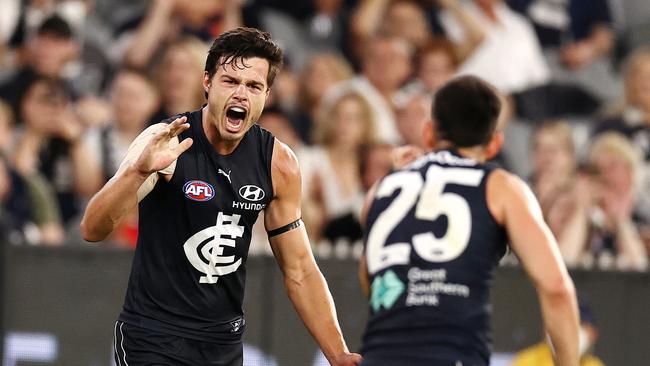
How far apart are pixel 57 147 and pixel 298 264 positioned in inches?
182

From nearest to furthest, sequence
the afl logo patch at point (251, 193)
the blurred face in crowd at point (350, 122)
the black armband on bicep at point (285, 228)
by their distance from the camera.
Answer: the afl logo patch at point (251, 193), the black armband on bicep at point (285, 228), the blurred face in crowd at point (350, 122)

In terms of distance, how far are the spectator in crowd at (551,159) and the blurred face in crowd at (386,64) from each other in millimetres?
1352

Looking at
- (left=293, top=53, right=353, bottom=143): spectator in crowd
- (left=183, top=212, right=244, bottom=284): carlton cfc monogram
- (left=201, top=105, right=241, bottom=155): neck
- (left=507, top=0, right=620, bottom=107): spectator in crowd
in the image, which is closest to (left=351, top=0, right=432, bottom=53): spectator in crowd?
(left=293, top=53, right=353, bottom=143): spectator in crowd

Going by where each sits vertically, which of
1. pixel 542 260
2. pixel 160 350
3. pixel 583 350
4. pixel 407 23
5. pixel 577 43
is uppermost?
pixel 407 23

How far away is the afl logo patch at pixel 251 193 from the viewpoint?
5.43 m

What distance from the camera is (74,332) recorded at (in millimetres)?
9633

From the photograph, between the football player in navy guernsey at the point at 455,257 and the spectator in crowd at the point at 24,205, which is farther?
the spectator in crowd at the point at 24,205

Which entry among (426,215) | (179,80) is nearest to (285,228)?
(426,215)

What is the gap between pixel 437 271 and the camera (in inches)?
182

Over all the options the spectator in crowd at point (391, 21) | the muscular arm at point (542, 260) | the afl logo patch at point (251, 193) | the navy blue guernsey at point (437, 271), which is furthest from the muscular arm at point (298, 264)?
the spectator in crowd at point (391, 21)

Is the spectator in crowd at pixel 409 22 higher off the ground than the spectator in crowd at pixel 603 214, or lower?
higher

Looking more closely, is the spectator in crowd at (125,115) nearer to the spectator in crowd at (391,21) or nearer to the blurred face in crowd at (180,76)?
the blurred face in crowd at (180,76)

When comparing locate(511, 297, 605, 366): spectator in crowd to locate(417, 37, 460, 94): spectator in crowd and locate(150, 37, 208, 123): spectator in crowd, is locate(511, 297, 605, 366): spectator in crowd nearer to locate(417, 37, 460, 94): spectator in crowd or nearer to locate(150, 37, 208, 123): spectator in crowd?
locate(417, 37, 460, 94): spectator in crowd

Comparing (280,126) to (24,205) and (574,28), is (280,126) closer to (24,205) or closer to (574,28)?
(24,205)
